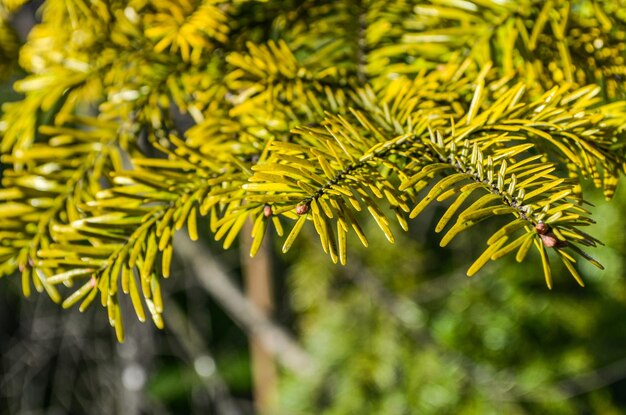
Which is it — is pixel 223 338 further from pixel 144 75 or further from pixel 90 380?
pixel 144 75

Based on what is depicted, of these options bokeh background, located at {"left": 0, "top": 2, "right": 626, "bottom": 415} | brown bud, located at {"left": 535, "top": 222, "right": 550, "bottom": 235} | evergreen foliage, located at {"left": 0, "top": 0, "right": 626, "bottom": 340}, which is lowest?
bokeh background, located at {"left": 0, "top": 2, "right": 626, "bottom": 415}

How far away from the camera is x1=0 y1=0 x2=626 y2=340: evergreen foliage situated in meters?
0.28

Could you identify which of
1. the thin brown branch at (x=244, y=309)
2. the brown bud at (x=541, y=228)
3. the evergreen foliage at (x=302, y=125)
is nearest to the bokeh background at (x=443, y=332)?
the thin brown branch at (x=244, y=309)

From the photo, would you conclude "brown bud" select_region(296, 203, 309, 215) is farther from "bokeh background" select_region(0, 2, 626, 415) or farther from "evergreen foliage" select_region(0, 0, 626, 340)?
"bokeh background" select_region(0, 2, 626, 415)

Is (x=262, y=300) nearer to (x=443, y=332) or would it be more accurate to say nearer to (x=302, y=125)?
(x=443, y=332)

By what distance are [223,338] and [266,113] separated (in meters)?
3.05

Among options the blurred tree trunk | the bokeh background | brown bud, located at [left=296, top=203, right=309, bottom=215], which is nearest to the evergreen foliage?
brown bud, located at [left=296, top=203, right=309, bottom=215]

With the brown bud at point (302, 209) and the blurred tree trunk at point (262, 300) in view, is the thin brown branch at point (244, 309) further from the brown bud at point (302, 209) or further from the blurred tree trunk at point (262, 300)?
the brown bud at point (302, 209)

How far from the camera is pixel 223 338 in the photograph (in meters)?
3.27

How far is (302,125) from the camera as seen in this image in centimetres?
35

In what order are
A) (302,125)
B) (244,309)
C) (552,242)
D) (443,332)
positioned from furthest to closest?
(244,309), (443,332), (302,125), (552,242)

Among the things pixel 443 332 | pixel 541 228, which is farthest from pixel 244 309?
pixel 541 228

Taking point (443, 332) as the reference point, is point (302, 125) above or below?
above

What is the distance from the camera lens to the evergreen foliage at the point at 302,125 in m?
0.28
